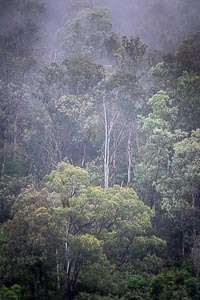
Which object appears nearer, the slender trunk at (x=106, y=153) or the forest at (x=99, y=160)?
the forest at (x=99, y=160)

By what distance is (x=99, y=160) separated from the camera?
23.5 m

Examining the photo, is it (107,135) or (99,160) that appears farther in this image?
(107,135)

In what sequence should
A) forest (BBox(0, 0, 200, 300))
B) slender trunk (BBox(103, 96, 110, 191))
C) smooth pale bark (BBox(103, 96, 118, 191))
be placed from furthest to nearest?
smooth pale bark (BBox(103, 96, 118, 191)) < slender trunk (BBox(103, 96, 110, 191)) < forest (BBox(0, 0, 200, 300))

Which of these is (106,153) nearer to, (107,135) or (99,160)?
(99,160)

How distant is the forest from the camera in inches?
560

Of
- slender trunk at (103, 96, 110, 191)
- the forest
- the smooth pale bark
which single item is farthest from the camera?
the smooth pale bark

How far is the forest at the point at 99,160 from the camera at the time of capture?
14.2 metres

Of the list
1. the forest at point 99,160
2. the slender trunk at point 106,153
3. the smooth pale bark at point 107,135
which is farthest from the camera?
the smooth pale bark at point 107,135

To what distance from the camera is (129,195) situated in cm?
1683

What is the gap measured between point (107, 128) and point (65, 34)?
10551mm

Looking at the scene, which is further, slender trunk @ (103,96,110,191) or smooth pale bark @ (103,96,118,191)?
smooth pale bark @ (103,96,118,191)

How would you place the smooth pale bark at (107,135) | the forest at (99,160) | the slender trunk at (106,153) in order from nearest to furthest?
the forest at (99,160) → the slender trunk at (106,153) → the smooth pale bark at (107,135)

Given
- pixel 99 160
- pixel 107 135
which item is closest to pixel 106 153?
pixel 99 160

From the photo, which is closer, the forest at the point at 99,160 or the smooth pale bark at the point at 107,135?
the forest at the point at 99,160
